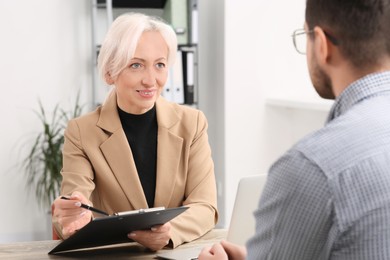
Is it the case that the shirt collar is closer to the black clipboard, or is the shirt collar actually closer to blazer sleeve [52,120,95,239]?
the black clipboard

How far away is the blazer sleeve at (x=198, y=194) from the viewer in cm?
193


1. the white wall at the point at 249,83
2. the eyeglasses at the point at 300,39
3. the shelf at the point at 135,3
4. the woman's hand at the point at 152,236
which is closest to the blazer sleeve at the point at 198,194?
the woman's hand at the point at 152,236

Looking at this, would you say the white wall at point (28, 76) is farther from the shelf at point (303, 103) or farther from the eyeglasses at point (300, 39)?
the eyeglasses at point (300, 39)

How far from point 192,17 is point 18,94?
127cm

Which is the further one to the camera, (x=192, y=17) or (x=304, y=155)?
(x=192, y=17)

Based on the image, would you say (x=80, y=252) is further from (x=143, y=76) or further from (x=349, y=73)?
(x=349, y=73)

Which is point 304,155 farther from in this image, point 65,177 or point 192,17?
point 192,17

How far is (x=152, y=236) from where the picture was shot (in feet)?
5.77

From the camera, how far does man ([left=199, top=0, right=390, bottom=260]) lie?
92 cm

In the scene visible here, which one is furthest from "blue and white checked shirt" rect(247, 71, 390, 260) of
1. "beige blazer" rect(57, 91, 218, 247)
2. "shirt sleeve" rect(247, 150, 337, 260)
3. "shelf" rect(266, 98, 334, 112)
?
"shelf" rect(266, 98, 334, 112)

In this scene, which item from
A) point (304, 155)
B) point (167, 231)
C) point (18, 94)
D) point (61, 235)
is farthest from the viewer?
point (18, 94)

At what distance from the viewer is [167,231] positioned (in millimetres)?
1774

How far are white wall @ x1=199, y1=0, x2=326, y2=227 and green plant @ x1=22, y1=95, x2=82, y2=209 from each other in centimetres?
99

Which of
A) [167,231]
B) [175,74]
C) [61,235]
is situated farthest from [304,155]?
[175,74]
